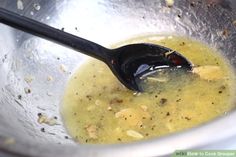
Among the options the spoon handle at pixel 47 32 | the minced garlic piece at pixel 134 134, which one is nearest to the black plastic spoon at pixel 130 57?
the spoon handle at pixel 47 32

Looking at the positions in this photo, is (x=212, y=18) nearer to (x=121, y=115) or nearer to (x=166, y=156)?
(x=121, y=115)

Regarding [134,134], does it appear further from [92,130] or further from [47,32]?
[47,32]

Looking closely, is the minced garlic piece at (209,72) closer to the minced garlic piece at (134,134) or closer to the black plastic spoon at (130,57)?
the black plastic spoon at (130,57)

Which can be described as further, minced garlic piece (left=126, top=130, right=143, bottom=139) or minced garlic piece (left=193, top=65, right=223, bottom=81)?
minced garlic piece (left=193, top=65, right=223, bottom=81)

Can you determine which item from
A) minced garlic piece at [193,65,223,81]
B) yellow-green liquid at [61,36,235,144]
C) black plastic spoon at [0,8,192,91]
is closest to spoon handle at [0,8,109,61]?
black plastic spoon at [0,8,192,91]

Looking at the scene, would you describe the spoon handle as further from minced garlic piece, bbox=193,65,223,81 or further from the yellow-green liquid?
minced garlic piece, bbox=193,65,223,81

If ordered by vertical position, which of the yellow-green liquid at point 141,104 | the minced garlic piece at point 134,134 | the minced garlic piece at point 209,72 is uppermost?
the minced garlic piece at point 209,72
